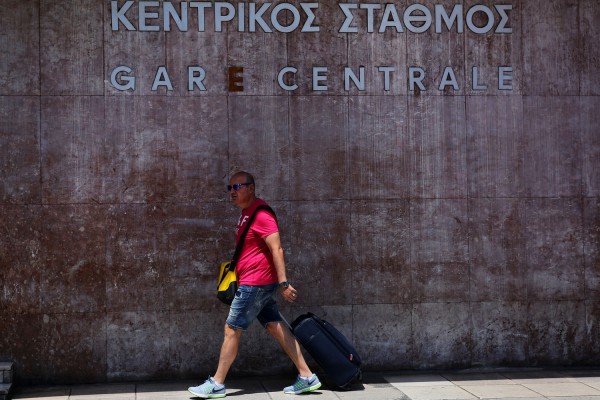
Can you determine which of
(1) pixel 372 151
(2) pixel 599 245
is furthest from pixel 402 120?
(2) pixel 599 245

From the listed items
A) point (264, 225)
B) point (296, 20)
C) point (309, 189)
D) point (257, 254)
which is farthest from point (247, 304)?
point (296, 20)

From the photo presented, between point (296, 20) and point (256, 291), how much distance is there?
261 centimetres

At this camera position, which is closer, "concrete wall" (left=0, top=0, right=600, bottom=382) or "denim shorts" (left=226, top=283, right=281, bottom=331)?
"denim shorts" (left=226, top=283, right=281, bottom=331)

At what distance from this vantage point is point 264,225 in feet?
23.7

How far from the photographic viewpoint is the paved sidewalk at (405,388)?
721 centimetres

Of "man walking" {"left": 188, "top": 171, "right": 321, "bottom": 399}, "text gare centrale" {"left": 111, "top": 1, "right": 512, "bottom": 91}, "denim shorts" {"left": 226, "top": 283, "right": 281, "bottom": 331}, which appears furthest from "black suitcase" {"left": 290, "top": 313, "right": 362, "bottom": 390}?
"text gare centrale" {"left": 111, "top": 1, "right": 512, "bottom": 91}

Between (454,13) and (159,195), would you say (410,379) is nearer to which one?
(159,195)

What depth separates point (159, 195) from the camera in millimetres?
7883

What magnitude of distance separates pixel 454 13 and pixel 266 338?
3562 millimetres

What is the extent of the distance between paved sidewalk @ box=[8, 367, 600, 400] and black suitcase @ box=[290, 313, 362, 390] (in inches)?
5.7

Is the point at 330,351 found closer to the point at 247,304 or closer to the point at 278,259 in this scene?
the point at 247,304

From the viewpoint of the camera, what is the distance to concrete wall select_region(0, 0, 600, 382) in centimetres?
775

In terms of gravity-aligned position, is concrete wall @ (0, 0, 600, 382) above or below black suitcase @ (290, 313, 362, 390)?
above

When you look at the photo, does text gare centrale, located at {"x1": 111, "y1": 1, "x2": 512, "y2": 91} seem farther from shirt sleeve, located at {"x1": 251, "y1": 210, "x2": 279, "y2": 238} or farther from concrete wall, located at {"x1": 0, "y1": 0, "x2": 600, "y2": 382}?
shirt sleeve, located at {"x1": 251, "y1": 210, "x2": 279, "y2": 238}
